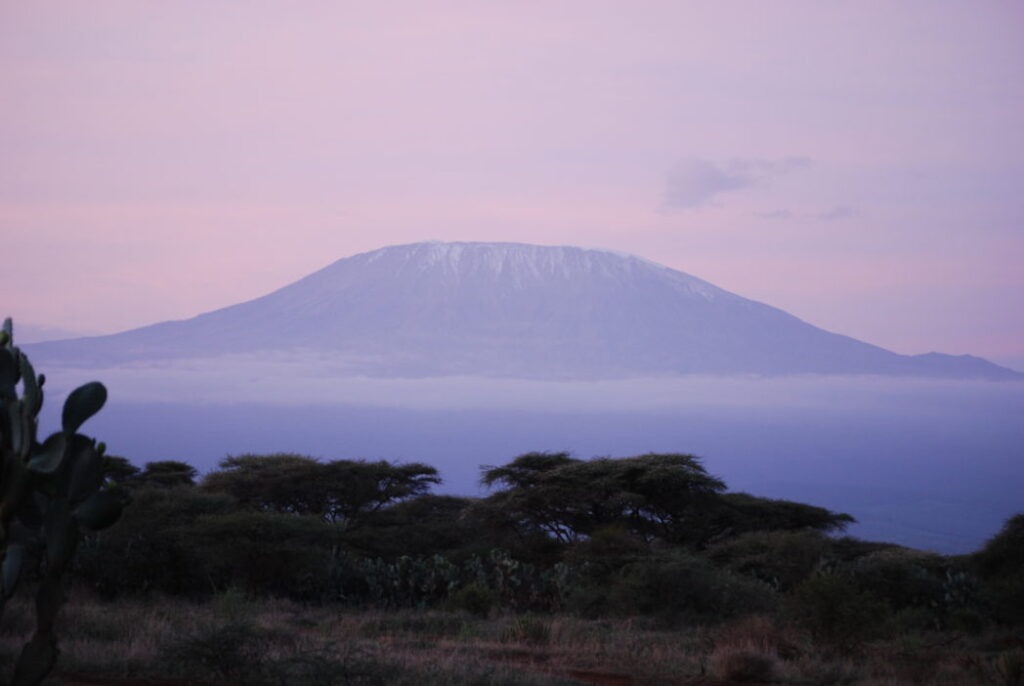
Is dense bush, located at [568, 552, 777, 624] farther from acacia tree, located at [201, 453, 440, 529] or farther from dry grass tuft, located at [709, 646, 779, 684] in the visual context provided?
acacia tree, located at [201, 453, 440, 529]

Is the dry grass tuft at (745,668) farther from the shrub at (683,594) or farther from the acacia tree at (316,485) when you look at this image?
the acacia tree at (316,485)

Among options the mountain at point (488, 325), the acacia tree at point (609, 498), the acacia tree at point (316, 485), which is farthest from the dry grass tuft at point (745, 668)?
the mountain at point (488, 325)

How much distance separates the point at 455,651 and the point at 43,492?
18.5ft

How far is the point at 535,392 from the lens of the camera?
171750 mm

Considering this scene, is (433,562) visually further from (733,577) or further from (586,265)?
(586,265)

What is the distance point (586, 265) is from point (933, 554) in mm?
160028

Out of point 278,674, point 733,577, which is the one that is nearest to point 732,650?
point 278,674

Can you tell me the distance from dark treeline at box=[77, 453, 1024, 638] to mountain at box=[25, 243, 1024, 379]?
134 m

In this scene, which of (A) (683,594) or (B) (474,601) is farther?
(B) (474,601)

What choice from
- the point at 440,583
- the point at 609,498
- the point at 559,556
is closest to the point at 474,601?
the point at 440,583

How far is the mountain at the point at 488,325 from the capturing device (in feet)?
528

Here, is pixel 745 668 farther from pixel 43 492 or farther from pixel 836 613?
pixel 43 492

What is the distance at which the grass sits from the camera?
8836mm

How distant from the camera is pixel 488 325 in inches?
6580
